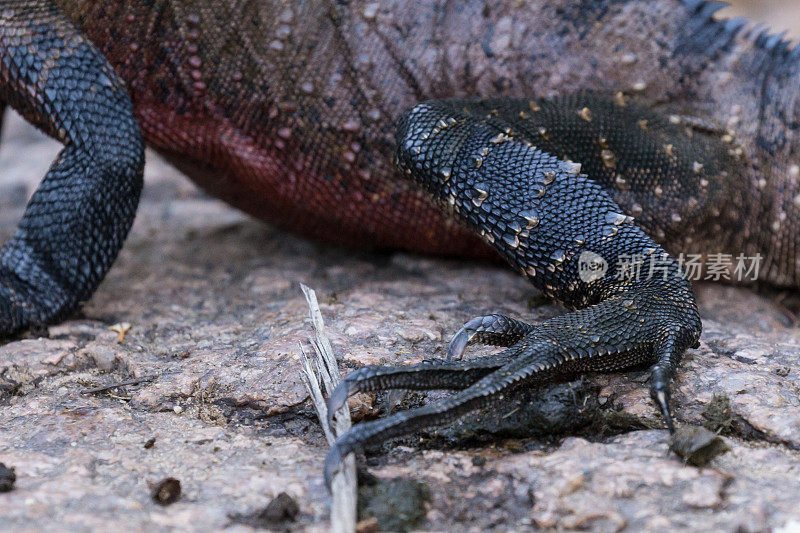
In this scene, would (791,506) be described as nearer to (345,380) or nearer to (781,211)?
(345,380)

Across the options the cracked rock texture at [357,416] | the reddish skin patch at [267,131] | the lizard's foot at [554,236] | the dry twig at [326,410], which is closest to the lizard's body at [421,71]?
the reddish skin patch at [267,131]

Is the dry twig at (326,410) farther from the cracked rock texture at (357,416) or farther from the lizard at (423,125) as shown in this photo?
the lizard at (423,125)

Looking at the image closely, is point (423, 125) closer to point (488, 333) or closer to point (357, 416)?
point (488, 333)

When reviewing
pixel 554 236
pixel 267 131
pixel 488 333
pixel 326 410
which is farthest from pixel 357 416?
pixel 267 131

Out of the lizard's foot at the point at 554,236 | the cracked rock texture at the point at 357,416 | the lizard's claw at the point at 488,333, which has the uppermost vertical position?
the lizard's foot at the point at 554,236

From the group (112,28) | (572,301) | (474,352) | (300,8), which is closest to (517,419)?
(474,352)

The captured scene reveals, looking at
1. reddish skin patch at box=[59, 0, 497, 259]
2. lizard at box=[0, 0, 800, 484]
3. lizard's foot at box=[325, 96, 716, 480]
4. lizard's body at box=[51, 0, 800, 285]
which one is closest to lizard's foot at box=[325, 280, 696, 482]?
lizard's foot at box=[325, 96, 716, 480]
